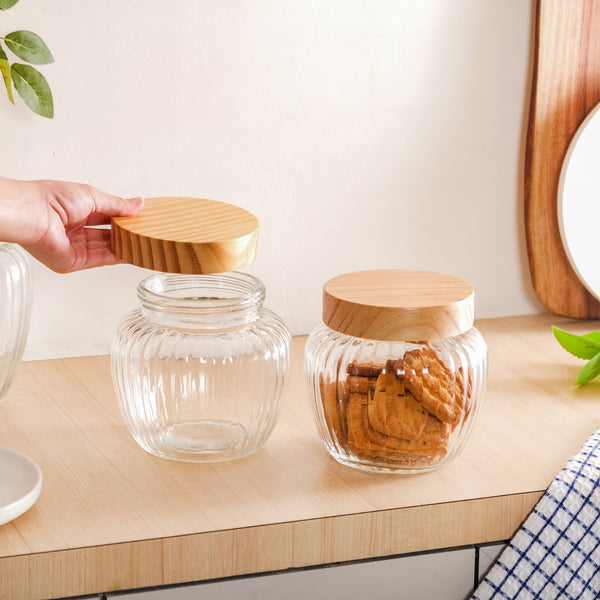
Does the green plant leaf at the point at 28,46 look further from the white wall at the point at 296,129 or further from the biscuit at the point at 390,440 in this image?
the biscuit at the point at 390,440

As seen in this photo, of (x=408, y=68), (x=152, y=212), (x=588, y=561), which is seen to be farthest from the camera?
(x=408, y=68)

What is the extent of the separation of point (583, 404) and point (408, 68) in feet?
1.58

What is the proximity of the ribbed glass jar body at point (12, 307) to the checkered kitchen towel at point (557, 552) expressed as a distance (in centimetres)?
57

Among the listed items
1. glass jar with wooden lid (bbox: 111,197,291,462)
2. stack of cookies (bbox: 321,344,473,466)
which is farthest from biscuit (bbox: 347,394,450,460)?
glass jar with wooden lid (bbox: 111,197,291,462)

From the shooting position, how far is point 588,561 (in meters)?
0.89

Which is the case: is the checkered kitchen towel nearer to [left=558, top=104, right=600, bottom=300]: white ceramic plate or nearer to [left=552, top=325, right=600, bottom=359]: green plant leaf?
[left=552, top=325, right=600, bottom=359]: green plant leaf

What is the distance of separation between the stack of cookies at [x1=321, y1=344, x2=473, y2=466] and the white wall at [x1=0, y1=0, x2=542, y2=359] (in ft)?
1.30

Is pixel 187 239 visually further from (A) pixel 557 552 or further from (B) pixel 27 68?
(A) pixel 557 552

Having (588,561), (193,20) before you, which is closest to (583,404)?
(588,561)

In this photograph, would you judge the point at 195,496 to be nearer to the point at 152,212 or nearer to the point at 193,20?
the point at 152,212

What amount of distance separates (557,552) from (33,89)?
2.43 feet

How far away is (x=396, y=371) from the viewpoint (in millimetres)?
883

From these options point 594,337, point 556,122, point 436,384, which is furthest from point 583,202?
point 436,384

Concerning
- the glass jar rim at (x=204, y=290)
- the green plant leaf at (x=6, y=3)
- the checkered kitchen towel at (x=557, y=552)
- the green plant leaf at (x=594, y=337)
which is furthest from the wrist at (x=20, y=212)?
the green plant leaf at (x=594, y=337)
